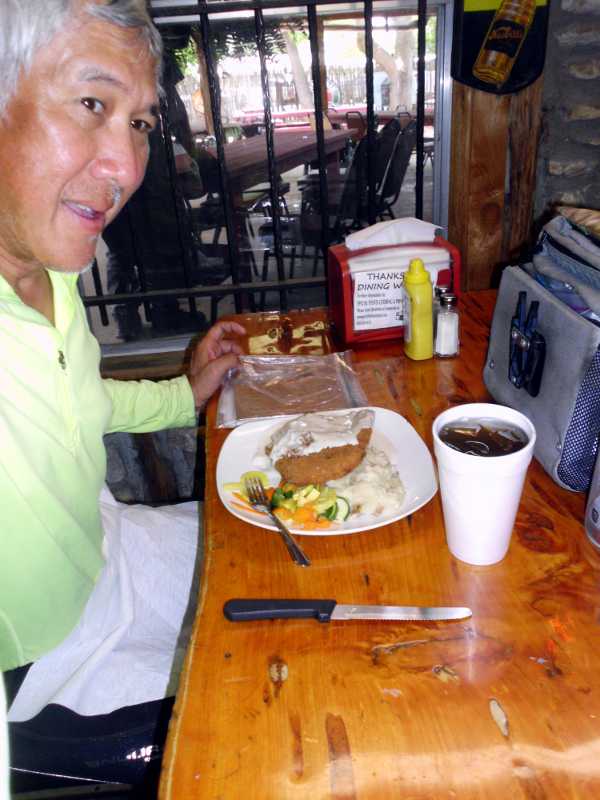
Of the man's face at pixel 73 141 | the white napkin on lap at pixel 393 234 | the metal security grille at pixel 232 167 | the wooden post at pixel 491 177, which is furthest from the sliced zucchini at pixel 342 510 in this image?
the wooden post at pixel 491 177

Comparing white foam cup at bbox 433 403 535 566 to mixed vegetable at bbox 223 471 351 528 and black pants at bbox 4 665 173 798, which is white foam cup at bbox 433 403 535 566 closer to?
mixed vegetable at bbox 223 471 351 528

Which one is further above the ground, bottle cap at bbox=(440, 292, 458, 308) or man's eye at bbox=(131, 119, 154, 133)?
man's eye at bbox=(131, 119, 154, 133)

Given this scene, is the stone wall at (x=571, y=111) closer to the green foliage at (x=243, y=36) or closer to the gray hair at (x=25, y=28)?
the green foliage at (x=243, y=36)

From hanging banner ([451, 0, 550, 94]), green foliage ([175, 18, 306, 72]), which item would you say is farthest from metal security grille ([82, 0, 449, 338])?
hanging banner ([451, 0, 550, 94])

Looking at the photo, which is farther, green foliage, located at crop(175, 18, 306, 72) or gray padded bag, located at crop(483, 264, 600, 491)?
green foliage, located at crop(175, 18, 306, 72)

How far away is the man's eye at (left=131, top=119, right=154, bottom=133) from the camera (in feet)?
3.29

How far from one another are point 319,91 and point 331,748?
6.80 ft

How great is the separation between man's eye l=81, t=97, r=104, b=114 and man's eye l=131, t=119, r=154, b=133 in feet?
0.25

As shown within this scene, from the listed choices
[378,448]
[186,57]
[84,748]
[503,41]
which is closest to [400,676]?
[378,448]

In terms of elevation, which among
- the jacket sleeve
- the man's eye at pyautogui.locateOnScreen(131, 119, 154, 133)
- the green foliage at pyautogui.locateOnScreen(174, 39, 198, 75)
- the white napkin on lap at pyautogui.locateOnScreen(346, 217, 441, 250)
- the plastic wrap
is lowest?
the jacket sleeve

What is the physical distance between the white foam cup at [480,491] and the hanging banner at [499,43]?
1690 millimetres

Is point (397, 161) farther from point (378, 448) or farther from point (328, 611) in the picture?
point (328, 611)

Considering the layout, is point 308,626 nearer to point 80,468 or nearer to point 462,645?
point 462,645

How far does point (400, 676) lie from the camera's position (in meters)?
0.69
